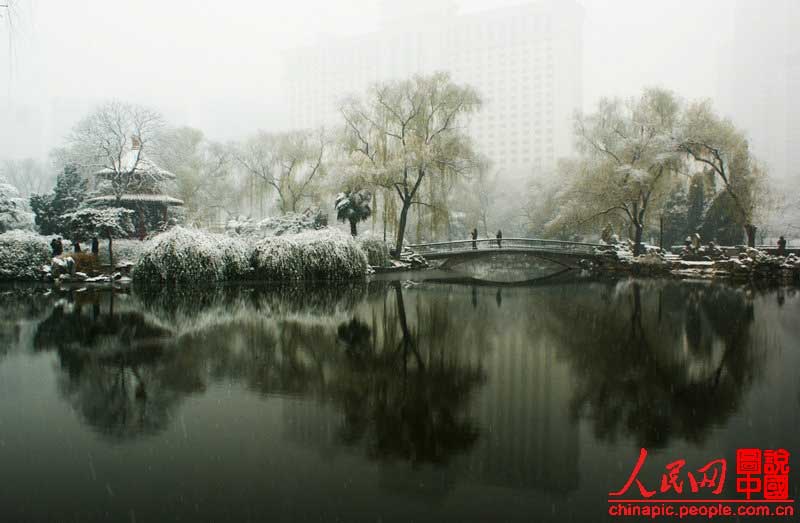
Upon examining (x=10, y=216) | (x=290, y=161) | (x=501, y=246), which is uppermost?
(x=290, y=161)

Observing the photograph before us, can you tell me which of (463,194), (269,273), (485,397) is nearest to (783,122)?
(463,194)

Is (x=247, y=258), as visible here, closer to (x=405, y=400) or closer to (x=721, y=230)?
(x=405, y=400)

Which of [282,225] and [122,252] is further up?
[282,225]

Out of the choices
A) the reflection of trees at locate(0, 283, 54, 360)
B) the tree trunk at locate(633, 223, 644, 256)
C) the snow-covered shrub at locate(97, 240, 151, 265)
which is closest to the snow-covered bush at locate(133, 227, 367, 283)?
the reflection of trees at locate(0, 283, 54, 360)

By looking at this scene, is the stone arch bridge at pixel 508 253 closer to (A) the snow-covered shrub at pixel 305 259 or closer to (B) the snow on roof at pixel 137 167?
(A) the snow-covered shrub at pixel 305 259

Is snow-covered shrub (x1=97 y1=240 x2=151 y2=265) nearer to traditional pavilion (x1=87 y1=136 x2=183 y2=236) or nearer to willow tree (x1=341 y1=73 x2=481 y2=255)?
traditional pavilion (x1=87 y1=136 x2=183 y2=236)

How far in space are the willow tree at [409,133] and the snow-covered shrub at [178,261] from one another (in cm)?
839

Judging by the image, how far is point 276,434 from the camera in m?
3.78

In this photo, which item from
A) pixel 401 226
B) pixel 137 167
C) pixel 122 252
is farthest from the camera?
pixel 137 167

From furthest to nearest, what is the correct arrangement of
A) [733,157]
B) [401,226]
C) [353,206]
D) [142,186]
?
[142,186] < [401,226] < [353,206] < [733,157]

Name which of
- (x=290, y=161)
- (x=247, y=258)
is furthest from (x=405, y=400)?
(x=290, y=161)

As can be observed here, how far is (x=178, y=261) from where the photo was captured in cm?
1523

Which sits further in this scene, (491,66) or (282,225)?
(491,66)

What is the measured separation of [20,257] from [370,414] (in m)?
17.5
